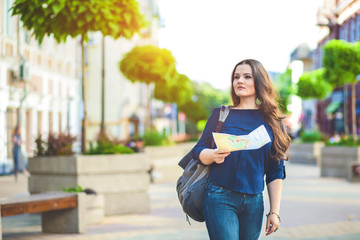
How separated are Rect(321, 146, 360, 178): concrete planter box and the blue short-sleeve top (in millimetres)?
15046

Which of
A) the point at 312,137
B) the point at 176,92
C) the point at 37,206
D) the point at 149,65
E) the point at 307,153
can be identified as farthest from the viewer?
the point at 176,92

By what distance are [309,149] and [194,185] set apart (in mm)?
25163

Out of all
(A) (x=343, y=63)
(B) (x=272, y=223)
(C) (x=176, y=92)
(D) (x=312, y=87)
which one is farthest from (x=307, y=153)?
(B) (x=272, y=223)

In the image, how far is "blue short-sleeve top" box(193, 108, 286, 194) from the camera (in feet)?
12.0

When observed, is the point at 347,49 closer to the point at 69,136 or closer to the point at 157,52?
the point at 157,52

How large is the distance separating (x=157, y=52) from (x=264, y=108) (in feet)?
65.9

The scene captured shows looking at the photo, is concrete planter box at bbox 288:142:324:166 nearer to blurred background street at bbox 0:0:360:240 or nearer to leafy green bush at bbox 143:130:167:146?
blurred background street at bbox 0:0:360:240

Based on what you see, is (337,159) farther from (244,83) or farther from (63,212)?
(244,83)

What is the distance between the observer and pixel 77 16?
33.1 ft

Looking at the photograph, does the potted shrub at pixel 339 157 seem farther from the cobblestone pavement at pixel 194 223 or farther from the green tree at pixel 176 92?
the green tree at pixel 176 92

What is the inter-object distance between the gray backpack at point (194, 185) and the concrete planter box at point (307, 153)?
78.6ft

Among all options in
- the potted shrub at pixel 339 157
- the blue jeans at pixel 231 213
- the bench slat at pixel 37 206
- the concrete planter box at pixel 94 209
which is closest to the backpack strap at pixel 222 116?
the blue jeans at pixel 231 213

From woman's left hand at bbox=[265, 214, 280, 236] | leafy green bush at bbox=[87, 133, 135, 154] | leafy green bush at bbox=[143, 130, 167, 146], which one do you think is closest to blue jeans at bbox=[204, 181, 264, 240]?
woman's left hand at bbox=[265, 214, 280, 236]

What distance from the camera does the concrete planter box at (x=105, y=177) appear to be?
9.77m
